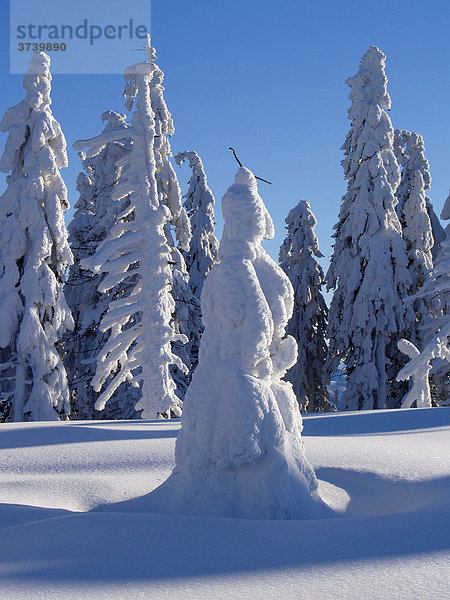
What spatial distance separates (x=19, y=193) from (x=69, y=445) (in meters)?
9.17

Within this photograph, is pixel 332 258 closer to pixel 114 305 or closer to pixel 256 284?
pixel 114 305

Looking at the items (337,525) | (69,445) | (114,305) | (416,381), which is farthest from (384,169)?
(337,525)

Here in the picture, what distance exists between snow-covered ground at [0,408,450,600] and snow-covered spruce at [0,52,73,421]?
7.69m

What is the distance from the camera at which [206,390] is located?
5449mm

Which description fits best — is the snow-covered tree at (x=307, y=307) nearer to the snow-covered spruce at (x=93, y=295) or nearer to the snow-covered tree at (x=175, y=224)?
the snow-covered tree at (x=175, y=224)

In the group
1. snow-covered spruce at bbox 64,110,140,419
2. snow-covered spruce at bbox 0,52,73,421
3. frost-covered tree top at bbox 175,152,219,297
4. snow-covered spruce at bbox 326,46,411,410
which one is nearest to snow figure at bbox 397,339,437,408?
snow-covered spruce at bbox 326,46,411,410

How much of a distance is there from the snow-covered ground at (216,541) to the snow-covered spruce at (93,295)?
38.7 ft

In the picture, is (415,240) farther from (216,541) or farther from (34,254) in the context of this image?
(216,541)

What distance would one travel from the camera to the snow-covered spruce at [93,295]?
61.9 ft

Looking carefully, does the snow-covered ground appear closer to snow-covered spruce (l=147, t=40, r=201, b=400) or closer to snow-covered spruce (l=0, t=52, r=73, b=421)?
snow-covered spruce (l=0, t=52, r=73, b=421)

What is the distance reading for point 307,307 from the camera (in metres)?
25.2

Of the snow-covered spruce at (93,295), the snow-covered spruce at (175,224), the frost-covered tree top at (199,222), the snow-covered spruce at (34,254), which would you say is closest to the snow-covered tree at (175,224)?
the snow-covered spruce at (175,224)

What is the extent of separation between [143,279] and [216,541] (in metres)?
9.19

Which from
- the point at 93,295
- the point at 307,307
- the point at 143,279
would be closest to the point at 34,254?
the point at 143,279
